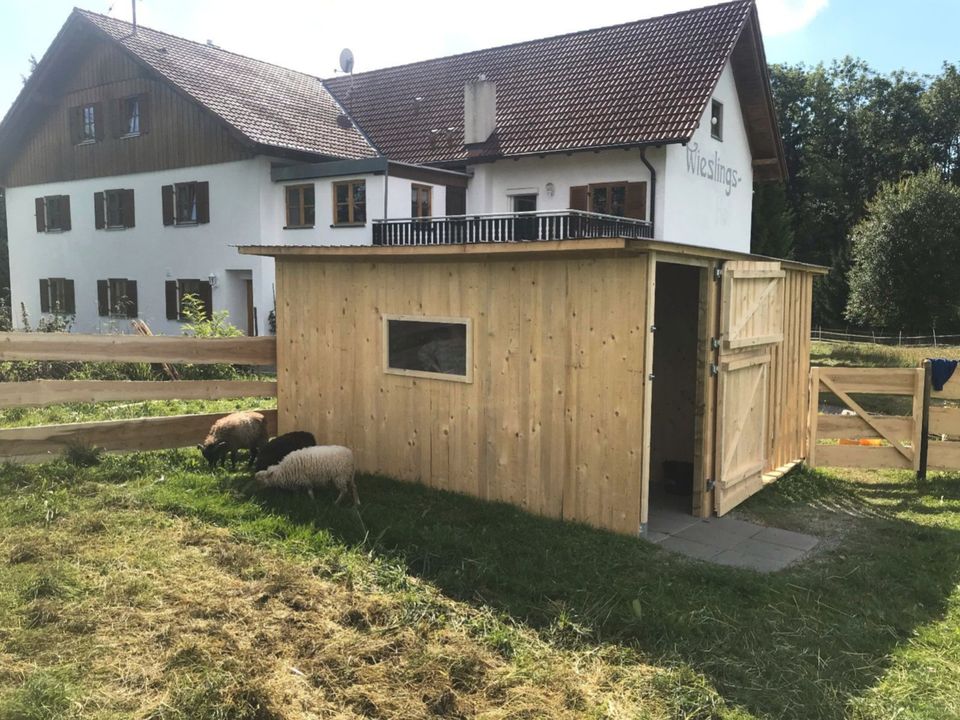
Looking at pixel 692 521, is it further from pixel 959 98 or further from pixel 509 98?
Answer: pixel 959 98

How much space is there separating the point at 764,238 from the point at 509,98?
21.4m

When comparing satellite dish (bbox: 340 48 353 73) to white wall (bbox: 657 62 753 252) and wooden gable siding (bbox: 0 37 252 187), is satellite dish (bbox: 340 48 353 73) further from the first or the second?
white wall (bbox: 657 62 753 252)

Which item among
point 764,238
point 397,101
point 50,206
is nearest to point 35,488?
point 397,101

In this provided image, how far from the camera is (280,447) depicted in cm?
822

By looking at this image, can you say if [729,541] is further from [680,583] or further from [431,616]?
[431,616]

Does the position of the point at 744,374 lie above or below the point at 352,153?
below

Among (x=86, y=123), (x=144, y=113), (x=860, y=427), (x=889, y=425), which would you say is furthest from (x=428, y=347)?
(x=86, y=123)

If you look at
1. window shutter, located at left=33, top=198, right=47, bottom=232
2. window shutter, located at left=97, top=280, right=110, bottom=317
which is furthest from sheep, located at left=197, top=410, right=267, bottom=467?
window shutter, located at left=33, top=198, right=47, bottom=232

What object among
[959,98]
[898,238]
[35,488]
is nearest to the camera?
[35,488]

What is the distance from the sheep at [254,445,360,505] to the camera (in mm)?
7500

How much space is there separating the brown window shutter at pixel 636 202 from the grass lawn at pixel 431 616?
41.0ft

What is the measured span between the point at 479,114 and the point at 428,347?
14979 millimetres

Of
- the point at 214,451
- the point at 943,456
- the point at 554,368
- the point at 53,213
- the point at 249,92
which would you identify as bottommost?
the point at 943,456

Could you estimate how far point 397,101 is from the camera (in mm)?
25469
